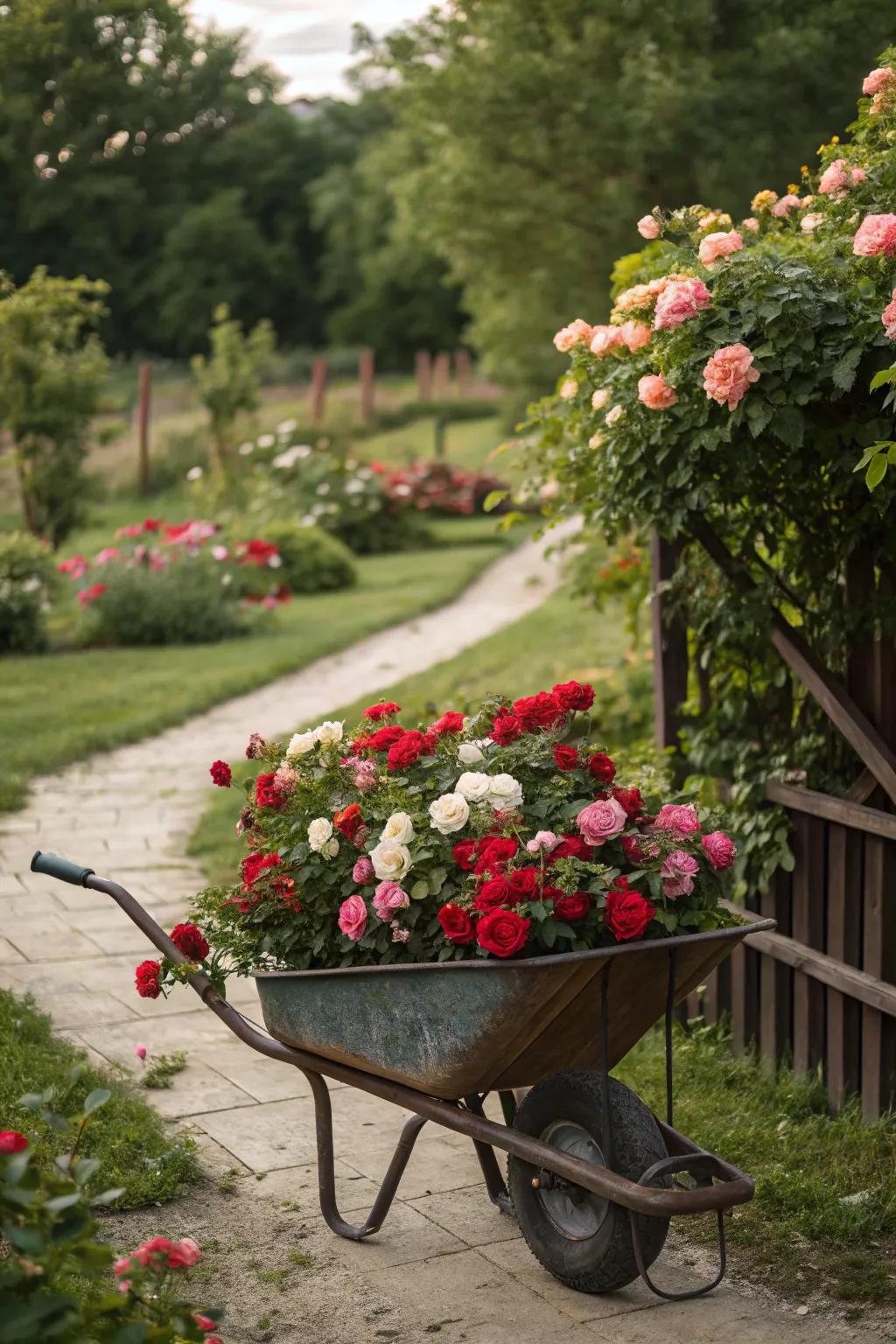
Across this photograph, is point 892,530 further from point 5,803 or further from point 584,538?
point 5,803

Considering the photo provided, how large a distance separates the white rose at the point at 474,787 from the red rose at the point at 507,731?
0.63 ft

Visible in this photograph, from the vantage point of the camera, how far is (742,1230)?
3.38 meters

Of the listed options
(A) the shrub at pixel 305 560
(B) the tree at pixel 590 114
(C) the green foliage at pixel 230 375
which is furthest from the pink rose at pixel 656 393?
(C) the green foliage at pixel 230 375

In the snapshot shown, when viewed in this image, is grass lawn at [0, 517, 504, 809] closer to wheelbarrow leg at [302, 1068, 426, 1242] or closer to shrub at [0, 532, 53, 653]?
shrub at [0, 532, 53, 653]

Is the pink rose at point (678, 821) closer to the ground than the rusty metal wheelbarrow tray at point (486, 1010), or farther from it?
farther from it

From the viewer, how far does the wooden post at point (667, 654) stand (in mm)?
4695

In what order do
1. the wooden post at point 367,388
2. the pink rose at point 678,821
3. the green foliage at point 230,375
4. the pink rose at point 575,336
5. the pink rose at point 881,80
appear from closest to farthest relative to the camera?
the pink rose at point 678,821, the pink rose at point 881,80, the pink rose at point 575,336, the green foliage at point 230,375, the wooden post at point 367,388

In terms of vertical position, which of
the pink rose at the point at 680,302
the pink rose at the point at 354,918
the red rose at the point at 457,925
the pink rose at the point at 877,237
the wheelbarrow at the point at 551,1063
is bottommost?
the wheelbarrow at the point at 551,1063

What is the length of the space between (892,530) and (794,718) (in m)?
0.87

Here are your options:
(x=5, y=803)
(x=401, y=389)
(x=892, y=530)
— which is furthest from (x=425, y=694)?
(x=401, y=389)

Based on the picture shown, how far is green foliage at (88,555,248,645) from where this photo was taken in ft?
41.3

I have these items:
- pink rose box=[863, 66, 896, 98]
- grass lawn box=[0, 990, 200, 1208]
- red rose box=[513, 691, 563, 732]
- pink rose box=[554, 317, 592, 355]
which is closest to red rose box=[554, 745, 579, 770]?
red rose box=[513, 691, 563, 732]

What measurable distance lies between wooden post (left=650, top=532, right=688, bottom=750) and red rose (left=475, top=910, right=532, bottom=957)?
2.11 m

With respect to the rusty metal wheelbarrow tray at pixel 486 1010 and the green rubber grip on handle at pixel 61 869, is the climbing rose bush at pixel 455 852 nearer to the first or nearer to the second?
the rusty metal wheelbarrow tray at pixel 486 1010
